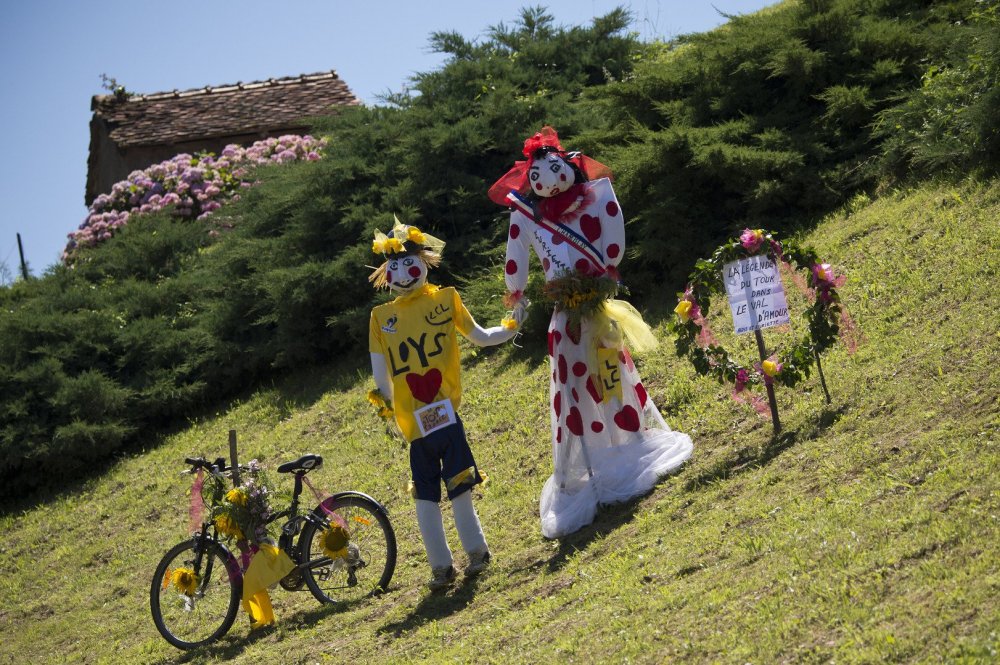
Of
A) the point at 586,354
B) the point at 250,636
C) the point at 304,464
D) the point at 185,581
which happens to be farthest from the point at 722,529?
the point at 185,581

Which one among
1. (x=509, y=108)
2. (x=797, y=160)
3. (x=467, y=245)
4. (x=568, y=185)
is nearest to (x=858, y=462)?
(x=568, y=185)

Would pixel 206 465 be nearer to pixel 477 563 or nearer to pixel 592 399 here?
pixel 477 563

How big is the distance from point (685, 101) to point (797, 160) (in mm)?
1661

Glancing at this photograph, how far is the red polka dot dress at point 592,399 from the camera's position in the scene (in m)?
7.27

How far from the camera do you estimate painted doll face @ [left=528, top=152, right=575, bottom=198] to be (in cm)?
730

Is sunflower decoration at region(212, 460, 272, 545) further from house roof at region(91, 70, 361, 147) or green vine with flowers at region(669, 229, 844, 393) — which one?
house roof at region(91, 70, 361, 147)

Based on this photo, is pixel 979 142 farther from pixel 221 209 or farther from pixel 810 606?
pixel 221 209

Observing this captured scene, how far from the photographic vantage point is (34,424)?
12.8 m

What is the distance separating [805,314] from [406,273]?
2.42 meters

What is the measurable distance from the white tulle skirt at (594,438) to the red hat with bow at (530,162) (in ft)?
2.91

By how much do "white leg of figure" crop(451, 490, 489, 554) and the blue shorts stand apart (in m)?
0.07

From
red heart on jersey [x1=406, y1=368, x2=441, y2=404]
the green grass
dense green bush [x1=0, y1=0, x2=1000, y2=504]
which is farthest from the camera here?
dense green bush [x1=0, y1=0, x2=1000, y2=504]

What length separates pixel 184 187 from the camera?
19172 mm

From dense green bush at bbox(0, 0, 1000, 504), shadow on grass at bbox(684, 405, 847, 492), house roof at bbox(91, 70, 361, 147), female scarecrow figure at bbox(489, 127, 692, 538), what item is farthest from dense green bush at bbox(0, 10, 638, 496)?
house roof at bbox(91, 70, 361, 147)
